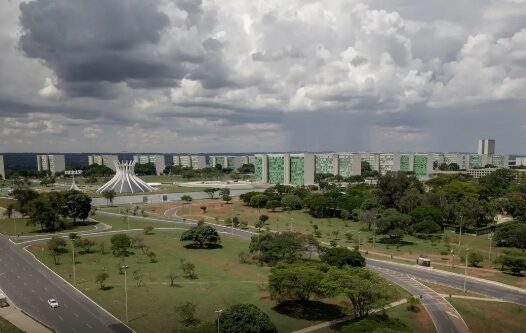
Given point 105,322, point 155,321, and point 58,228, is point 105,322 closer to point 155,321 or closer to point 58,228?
point 155,321

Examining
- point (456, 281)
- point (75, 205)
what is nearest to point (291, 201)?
point (75, 205)

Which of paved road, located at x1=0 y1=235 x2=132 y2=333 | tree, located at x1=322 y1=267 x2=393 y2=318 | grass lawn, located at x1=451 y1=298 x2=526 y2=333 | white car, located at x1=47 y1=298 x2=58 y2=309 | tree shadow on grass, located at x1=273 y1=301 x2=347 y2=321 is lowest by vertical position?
grass lawn, located at x1=451 y1=298 x2=526 y2=333

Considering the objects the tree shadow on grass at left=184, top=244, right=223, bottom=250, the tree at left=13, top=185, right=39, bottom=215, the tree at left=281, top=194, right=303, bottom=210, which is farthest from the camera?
the tree at left=281, top=194, right=303, bottom=210

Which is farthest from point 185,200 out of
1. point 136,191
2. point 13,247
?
point 13,247

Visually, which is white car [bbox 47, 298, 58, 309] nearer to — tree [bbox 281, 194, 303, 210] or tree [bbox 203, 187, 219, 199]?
tree [bbox 281, 194, 303, 210]

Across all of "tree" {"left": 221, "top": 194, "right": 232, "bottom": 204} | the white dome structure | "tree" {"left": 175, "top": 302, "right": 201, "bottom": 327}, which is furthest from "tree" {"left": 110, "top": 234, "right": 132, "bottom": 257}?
the white dome structure

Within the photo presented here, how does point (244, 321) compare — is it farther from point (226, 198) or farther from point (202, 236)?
point (226, 198)
